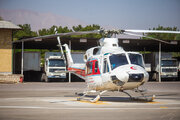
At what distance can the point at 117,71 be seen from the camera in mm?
12469

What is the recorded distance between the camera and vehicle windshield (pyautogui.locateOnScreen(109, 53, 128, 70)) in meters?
12.8

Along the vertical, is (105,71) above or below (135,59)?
below

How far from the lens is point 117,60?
12969 mm

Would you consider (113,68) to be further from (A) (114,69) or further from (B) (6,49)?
(B) (6,49)

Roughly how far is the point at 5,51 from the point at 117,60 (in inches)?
1027

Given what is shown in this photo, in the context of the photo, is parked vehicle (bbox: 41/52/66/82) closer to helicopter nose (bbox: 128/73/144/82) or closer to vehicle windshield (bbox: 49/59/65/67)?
vehicle windshield (bbox: 49/59/65/67)

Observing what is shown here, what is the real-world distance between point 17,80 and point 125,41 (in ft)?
44.7

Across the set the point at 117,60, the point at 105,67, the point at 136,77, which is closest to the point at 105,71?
the point at 105,67

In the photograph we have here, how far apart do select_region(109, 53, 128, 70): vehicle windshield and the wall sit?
2576cm

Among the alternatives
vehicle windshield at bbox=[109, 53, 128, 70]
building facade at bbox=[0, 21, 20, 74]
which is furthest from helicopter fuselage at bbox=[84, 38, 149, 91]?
building facade at bbox=[0, 21, 20, 74]

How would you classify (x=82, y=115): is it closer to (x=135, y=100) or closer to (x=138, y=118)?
(x=138, y=118)

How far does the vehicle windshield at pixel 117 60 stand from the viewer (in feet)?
42.1

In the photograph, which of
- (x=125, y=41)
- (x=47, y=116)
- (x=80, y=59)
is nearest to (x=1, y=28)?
(x=80, y=59)

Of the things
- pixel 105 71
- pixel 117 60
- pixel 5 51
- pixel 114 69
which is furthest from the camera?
pixel 5 51
